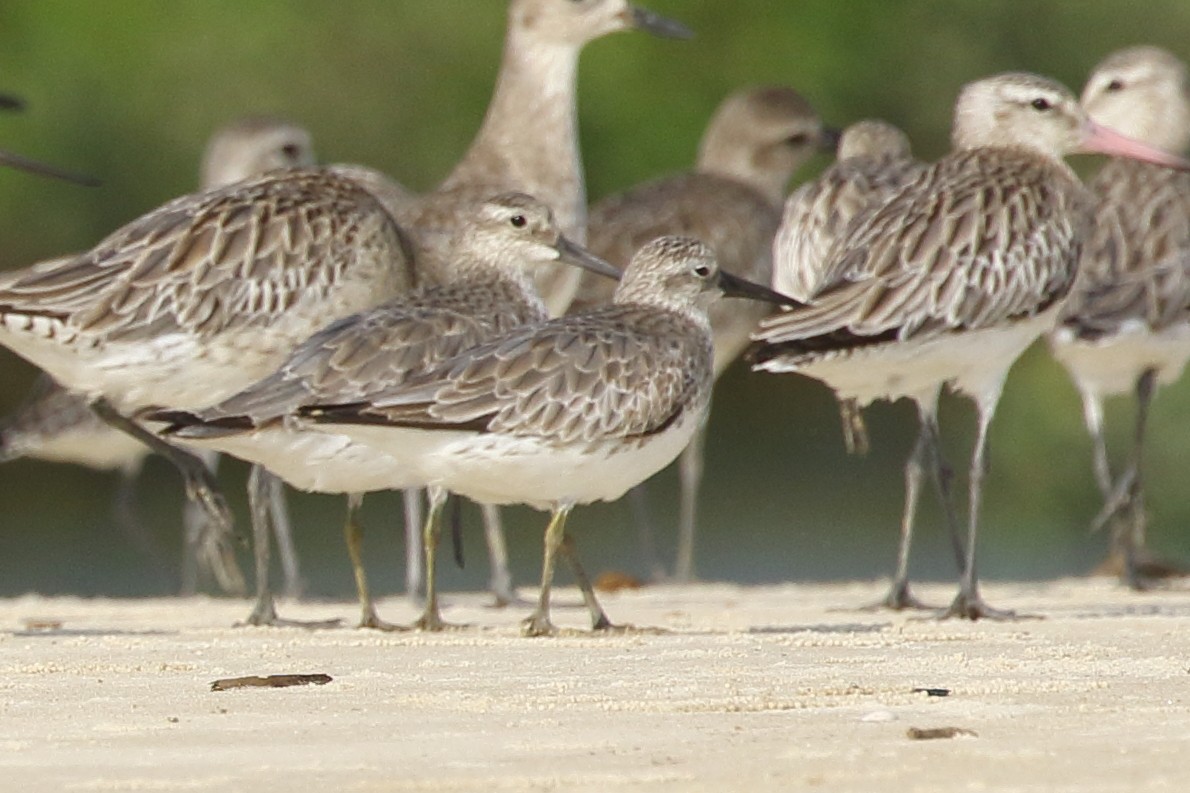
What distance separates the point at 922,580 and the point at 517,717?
11.4m

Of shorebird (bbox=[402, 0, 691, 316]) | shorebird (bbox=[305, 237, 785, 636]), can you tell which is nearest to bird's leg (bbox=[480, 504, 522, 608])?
shorebird (bbox=[402, 0, 691, 316])

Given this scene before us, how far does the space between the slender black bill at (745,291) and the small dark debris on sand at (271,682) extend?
10.7 feet

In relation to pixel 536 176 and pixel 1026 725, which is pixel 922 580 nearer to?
pixel 536 176

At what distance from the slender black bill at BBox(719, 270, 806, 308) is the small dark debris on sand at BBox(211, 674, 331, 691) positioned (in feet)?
10.7

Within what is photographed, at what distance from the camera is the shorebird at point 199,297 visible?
1141 centimetres

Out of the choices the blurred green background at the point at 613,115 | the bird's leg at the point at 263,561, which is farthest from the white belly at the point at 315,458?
the blurred green background at the point at 613,115

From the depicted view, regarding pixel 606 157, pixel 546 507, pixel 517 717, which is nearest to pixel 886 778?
pixel 517 717

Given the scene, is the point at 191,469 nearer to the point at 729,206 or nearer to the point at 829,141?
the point at 729,206

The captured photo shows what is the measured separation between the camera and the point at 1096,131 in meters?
12.4

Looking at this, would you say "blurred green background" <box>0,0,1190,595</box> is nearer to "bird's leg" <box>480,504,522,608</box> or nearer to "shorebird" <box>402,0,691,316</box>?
"shorebird" <box>402,0,691,316</box>

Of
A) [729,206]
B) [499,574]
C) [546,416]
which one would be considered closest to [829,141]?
[729,206]

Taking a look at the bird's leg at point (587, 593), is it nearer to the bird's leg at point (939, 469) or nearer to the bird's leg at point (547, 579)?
the bird's leg at point (547, 579)

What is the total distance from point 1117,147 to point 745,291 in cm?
228

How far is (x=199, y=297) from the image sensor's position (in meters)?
11.6
